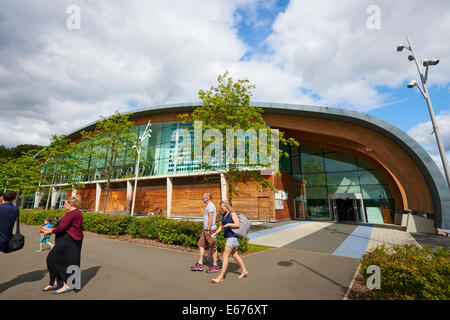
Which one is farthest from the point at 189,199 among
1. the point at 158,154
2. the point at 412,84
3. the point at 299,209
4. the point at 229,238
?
the point at 412,84

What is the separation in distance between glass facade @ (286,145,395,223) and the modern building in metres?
0.09

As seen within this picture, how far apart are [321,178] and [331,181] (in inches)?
42.4

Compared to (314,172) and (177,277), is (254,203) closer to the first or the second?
(314,172)

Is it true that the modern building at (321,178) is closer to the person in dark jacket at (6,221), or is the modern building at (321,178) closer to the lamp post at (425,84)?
the lamp post at (425,84)

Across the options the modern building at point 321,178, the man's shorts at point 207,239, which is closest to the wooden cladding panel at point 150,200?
the modern building at point 321,178

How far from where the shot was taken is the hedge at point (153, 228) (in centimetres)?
768

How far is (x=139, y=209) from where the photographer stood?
83.4ft

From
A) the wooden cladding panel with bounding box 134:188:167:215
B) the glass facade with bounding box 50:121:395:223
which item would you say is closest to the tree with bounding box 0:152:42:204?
the glass facade with bounding box 50:121:395:223

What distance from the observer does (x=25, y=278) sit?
4.54 m

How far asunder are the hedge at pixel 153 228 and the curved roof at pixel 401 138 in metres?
14.2

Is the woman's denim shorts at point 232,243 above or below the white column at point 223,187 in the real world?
below

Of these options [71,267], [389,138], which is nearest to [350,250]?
[71,267]

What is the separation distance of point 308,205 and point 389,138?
10766mm
